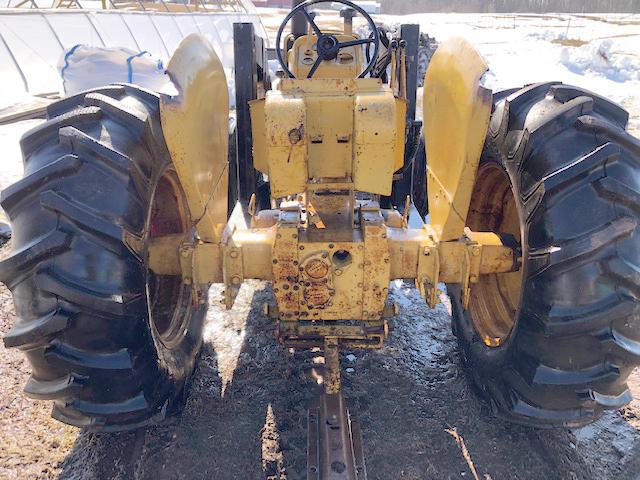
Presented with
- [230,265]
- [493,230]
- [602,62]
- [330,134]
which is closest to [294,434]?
[230,265]

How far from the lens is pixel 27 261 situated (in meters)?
1.93

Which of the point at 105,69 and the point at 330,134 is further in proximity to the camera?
the point at 105,69

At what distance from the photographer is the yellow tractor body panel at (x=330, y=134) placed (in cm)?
218

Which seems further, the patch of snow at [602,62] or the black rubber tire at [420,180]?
the patch of snow at [602,62]

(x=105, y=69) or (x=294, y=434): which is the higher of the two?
(x=105, y=69)

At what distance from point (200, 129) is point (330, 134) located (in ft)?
1.83

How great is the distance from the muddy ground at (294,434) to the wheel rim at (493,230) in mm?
350

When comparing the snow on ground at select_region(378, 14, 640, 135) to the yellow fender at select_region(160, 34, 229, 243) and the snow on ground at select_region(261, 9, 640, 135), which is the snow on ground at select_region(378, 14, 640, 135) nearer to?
the snow on ground at select_region(261, 9, 640, 135)

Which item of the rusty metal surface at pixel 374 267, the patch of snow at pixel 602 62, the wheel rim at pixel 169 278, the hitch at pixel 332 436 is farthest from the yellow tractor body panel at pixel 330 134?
the patch of snow at pixel 602 62

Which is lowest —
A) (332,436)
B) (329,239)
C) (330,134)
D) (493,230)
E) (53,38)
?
(332,436)

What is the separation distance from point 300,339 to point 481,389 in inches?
35.4

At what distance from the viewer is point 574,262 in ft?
6.47

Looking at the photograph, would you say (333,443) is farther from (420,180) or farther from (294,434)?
(420,180)

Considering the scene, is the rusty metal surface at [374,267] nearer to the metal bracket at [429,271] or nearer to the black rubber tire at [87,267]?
the metal bracket at [429,271]
